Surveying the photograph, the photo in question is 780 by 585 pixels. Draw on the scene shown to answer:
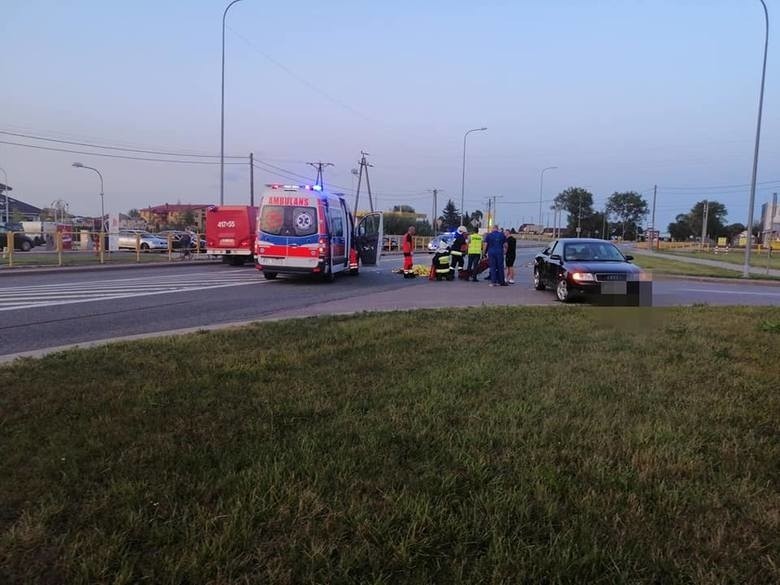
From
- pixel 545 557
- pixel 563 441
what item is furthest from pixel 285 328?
pixel 545 557

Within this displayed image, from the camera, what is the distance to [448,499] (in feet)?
10.3

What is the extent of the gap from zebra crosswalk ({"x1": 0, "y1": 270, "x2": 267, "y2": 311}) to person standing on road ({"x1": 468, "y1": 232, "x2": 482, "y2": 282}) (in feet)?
22.3

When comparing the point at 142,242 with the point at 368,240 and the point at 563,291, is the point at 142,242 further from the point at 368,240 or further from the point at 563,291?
the point at 563,291

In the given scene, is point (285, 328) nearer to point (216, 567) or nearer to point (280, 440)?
point (280, 440)

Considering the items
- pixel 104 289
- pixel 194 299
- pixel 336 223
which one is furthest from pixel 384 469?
pixel 336 223

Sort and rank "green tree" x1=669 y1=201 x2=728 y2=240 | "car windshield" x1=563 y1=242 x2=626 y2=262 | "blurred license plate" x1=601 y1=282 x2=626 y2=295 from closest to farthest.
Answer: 1. "blurred license plate" x1=601 y1=282 x2=626 y2=295
2. "car windshield" x1=563 y1=242 x2=626 y2=262
3. "green tree" x1=669 y1=201 x2=728 y2=240

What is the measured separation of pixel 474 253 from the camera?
1950 centimetres

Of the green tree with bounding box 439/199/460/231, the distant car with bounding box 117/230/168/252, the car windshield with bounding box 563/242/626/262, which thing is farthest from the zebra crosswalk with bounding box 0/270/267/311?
the green tree with bounding box 439/199/460/231

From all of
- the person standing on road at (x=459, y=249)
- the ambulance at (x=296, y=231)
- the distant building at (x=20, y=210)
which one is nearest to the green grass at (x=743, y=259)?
the person standing on road at (x=459, y=249)

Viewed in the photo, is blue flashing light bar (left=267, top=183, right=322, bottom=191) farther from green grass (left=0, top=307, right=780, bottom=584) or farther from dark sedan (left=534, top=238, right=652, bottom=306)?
green grass (left=0, top=307, right=780, bottom=584)

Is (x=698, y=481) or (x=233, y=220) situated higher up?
(x=233, y=220)

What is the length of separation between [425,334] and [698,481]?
15.4ft

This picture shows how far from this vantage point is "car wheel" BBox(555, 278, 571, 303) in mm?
13484

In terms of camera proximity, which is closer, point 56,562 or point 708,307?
point 56,562
